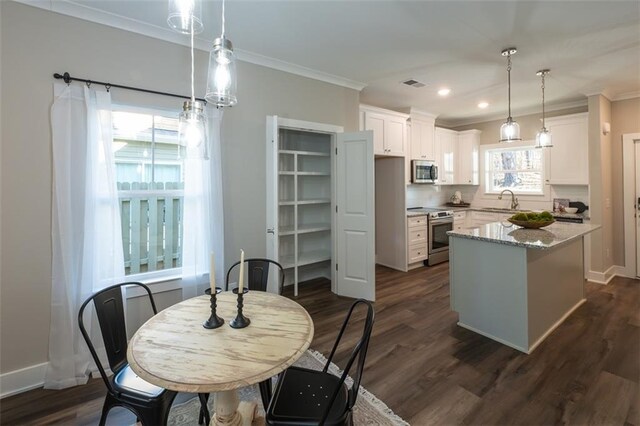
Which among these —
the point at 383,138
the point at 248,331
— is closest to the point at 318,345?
the point at 248,331

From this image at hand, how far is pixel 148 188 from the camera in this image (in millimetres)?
2744

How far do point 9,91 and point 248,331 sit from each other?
2.42m

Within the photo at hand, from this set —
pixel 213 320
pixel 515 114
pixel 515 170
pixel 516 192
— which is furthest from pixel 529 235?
pixel 515 114

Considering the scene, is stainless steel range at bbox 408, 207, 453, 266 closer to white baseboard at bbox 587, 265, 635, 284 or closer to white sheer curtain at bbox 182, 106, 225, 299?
white baseboard at bbox 587, 265, 635, 284

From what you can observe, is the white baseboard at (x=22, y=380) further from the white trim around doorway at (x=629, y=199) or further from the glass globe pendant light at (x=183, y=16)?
the white trim around doorway at (x=629, y=199)

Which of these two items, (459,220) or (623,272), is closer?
(623,272)

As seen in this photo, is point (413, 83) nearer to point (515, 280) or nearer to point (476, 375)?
point (515, 280)

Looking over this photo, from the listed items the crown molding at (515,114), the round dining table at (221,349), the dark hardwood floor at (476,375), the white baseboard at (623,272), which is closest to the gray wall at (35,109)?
the dark hardwood floor at (476,375)

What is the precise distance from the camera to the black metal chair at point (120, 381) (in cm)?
140

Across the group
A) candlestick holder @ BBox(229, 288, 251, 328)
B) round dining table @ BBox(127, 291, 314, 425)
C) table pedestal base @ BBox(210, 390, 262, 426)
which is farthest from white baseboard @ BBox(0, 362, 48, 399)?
candlestick holder @ BBox(229, 288, 251, 328)

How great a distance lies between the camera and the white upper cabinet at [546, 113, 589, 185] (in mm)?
4617

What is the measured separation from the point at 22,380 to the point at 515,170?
7252mm

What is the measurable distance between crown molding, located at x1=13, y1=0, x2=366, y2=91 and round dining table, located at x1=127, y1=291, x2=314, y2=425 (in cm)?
236

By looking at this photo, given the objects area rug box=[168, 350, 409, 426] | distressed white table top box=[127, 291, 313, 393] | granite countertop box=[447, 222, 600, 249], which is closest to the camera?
distressed white table top box=[127, 291, 313, 393]
